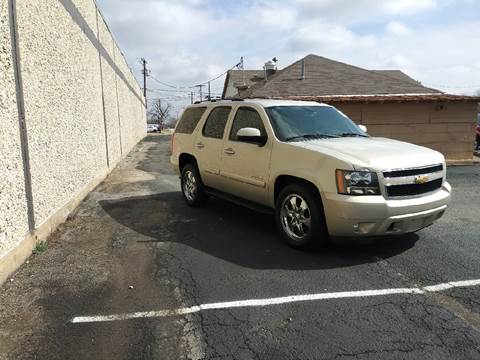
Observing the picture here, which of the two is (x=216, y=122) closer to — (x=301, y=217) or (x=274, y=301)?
(x=301, y=217)

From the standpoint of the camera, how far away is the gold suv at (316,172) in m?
4.39

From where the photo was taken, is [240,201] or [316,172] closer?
[316,172]

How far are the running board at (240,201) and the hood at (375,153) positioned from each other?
103 cm

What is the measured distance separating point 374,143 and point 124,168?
9946 mm

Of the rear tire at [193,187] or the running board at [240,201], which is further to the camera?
the rear tire at [193,187]

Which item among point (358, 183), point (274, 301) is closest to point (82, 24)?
point (358, 183)

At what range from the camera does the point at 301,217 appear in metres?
4.96

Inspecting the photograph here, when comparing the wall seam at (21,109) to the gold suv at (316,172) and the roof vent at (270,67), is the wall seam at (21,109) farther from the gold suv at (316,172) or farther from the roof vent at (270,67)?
the roof vent at (270,67)

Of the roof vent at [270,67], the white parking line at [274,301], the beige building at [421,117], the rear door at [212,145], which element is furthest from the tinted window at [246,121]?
the roof vent at [270,67]

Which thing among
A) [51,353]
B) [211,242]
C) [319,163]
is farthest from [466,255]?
[51,353]

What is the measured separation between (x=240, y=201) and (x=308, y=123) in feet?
4.88

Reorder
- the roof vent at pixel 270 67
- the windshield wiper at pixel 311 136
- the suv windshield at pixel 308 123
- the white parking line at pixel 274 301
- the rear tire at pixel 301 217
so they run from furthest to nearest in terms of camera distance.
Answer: the roof vent at pixel 270 67 < the suv windshield at pixel 308 123 < the windshield wiper at pixel 311 136 < the rear tire at pixel 301 217 < the white parking line at pixel 274 301

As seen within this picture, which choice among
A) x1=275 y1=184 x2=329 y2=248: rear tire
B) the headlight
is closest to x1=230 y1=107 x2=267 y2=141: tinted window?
x1=275 y1=184 x2=329 y2=248: rear tire

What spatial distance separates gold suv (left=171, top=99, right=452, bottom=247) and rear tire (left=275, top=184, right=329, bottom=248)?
0.04 ft
